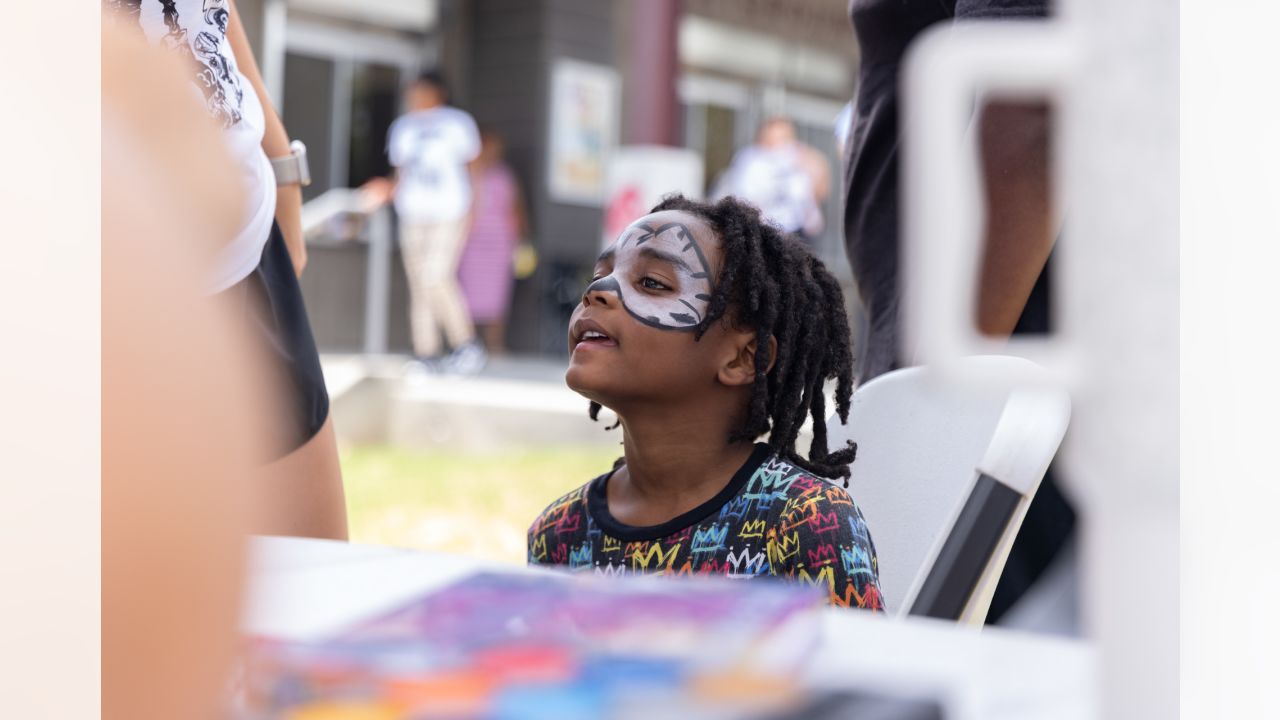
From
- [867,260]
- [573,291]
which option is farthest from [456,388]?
[867,260]

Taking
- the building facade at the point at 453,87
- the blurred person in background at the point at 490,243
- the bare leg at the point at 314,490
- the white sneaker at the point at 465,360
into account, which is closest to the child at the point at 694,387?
the bare leg at the point at 314,490

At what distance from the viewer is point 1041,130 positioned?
1510 millimetres

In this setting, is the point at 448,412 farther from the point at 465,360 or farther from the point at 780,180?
the point at 780,180

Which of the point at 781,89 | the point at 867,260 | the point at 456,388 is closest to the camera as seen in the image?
the point at 867,260

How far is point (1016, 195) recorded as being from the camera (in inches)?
60.9

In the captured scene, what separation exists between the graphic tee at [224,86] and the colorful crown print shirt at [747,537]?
0.55 m

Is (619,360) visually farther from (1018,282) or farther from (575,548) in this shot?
(1018,282)

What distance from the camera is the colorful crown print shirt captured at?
5.12 feet

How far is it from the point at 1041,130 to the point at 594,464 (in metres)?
5.12

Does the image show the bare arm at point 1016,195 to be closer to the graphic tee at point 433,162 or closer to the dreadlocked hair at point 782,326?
the dreadlocked hair at point 782,326

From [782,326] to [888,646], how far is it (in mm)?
1309

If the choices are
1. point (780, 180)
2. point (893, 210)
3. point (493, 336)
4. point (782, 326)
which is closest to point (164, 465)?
point (782, 326)

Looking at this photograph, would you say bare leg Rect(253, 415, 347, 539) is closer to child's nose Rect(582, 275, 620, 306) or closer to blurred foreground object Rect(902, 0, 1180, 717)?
child's nose Rect(582, 275, 620, 306)

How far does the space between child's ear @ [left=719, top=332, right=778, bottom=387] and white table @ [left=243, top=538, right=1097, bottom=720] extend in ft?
3.79
